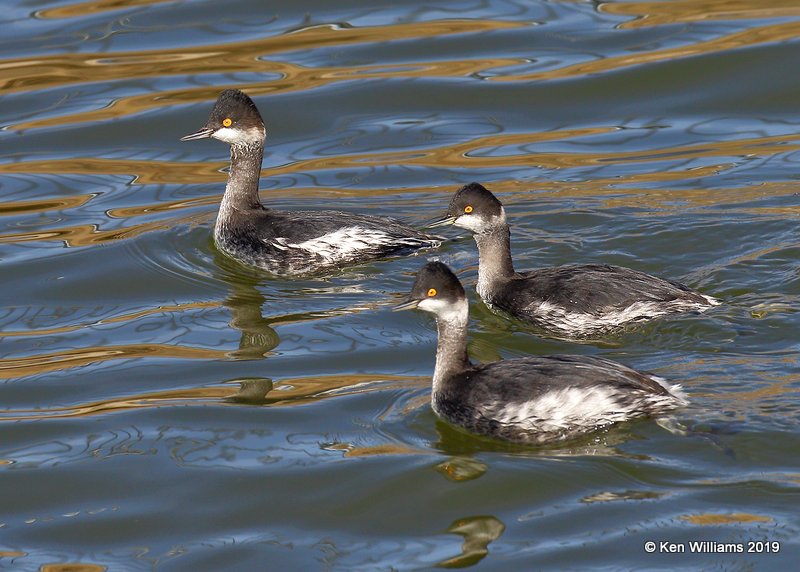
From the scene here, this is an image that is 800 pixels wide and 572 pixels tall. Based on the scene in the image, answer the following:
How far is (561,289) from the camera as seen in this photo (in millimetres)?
9453

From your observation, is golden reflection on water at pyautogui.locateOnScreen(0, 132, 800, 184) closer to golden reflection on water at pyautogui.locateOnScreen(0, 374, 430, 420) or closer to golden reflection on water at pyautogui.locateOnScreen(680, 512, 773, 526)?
golden reflection on water at pyautogui.locateOnScreen(0, 374, 430, 420)

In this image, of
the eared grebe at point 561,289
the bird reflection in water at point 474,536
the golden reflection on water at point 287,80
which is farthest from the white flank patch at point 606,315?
the golden reflection on water at point 287,80

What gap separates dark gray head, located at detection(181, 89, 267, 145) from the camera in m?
11.5

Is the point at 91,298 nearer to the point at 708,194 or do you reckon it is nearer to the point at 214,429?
the point at 214,429

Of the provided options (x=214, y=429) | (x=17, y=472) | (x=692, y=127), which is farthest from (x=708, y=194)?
(x=17, y=472)

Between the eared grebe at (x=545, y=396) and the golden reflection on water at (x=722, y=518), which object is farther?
the eared grebe at (x=545, y=396)

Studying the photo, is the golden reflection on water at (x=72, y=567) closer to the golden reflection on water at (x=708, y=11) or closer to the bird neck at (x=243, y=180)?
the bird neck at (x=243, y=180)

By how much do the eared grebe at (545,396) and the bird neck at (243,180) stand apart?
3.72 m

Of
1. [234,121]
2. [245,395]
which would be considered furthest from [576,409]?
[234,121]

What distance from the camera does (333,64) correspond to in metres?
15.5

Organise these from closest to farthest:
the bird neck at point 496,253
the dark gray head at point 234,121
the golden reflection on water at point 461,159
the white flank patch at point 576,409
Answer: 1. the white flank patch at point 576,409
2. the bird neck at point 496,253
3. the dark gray head at point 234,121
4. the golden reflection on water at point 461,159

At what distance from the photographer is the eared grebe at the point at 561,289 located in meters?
9.24

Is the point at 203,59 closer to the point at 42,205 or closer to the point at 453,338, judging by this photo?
the point at 42,205

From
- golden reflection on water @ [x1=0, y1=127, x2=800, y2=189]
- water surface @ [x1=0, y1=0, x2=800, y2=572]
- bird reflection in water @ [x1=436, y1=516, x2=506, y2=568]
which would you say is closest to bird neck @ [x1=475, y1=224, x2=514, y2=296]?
water surface @ [x1=0, y1=0, x2=800, y2=572]
